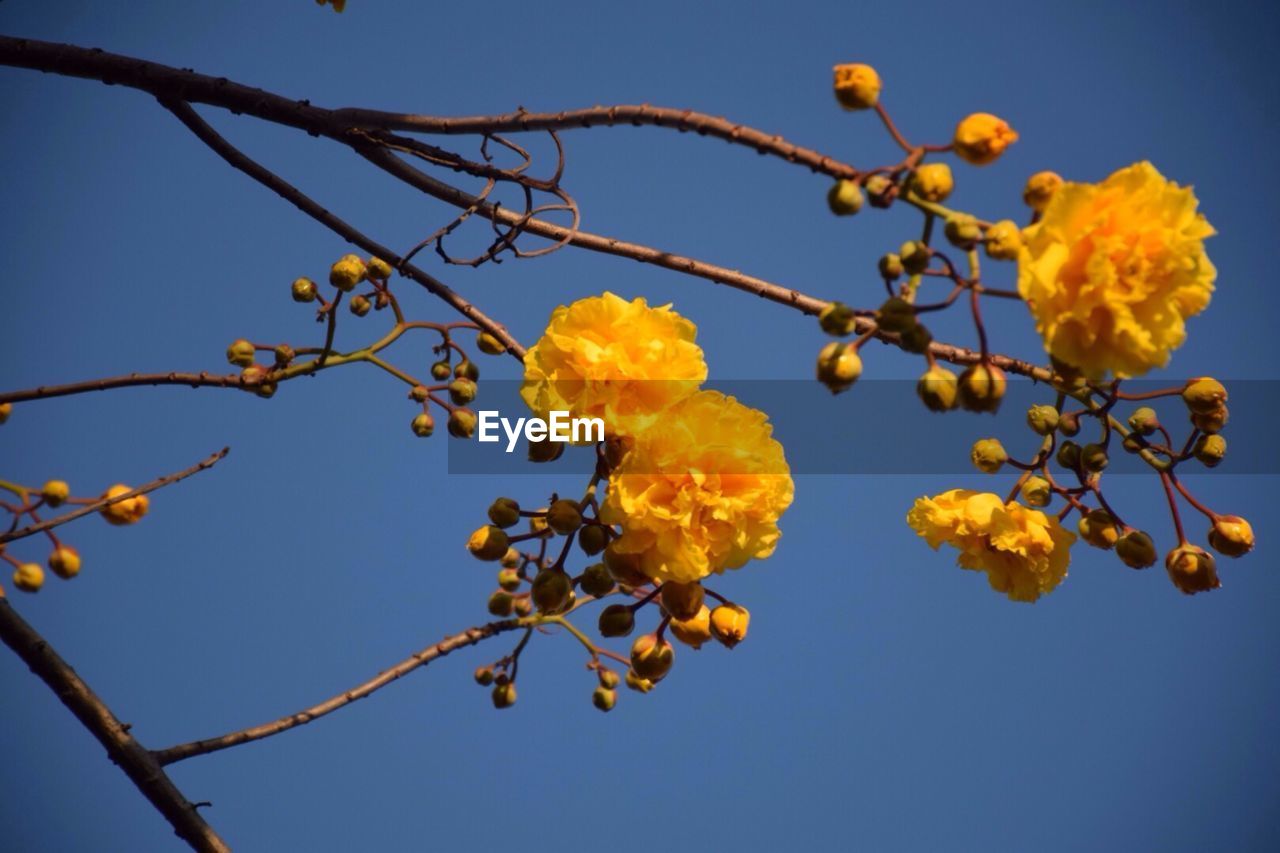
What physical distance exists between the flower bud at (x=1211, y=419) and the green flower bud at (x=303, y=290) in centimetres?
173

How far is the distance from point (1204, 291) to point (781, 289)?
0.59 metres

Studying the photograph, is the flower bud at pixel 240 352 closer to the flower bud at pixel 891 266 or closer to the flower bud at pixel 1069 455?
the flower bud at pixel 891 266

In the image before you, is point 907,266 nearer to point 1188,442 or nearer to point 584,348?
point 584,348

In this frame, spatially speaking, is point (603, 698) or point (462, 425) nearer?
point (462, 425)

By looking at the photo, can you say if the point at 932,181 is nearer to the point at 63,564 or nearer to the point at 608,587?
the point at 608,587

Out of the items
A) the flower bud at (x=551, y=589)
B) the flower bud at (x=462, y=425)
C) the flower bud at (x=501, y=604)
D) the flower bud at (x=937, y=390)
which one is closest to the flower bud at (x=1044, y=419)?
the flower bud at (x=937, y=390)

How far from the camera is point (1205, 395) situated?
162 centimetres

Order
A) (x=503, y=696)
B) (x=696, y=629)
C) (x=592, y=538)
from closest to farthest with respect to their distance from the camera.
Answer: (x=592, y=538)
(x=696, y=629)
(x=503, y=696)

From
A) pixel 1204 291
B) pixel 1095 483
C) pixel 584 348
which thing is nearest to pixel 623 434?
pixel 584 348

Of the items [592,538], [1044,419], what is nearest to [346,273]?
[592,538]

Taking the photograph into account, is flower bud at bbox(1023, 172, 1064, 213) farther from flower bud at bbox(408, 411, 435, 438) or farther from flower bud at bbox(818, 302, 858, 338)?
flower bud at bbox(408, 411, 435, 438)

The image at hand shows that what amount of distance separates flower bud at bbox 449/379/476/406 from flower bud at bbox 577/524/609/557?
0.66m

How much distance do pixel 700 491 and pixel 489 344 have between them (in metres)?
0.71

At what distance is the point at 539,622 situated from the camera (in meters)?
2.21
